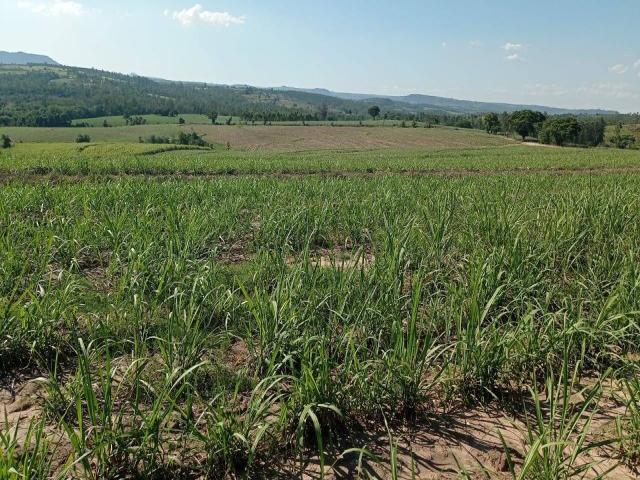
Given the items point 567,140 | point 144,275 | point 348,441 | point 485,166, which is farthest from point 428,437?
point 567,140

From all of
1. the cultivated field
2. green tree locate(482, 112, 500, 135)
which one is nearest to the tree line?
green tree locate(482, 112, 500, 135)

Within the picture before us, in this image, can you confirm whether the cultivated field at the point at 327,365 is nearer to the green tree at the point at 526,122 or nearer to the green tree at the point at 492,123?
the green tree at the point at 526,122

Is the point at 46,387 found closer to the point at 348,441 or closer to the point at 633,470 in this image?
the point at 348,441

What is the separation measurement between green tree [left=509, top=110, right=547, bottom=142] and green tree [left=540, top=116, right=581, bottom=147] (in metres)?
6.22

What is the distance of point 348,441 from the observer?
96.0 inches

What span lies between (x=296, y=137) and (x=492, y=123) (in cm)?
5030

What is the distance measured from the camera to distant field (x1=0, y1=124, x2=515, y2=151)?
228 ft

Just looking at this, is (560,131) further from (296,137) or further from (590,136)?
(296,137)

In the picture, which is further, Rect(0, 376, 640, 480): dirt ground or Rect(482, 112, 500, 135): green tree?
Rect(482, 112, 500, 135): green tree

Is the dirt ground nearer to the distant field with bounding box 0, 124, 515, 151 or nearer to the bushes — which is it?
the distant field with bounding box 0, 124, 515, 151

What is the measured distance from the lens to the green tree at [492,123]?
9850cm

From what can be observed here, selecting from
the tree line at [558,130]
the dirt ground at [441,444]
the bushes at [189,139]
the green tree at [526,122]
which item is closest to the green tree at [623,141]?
the tree line at [558,130]

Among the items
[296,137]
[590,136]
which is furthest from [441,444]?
[590,136]

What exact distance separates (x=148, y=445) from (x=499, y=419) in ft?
6.70
